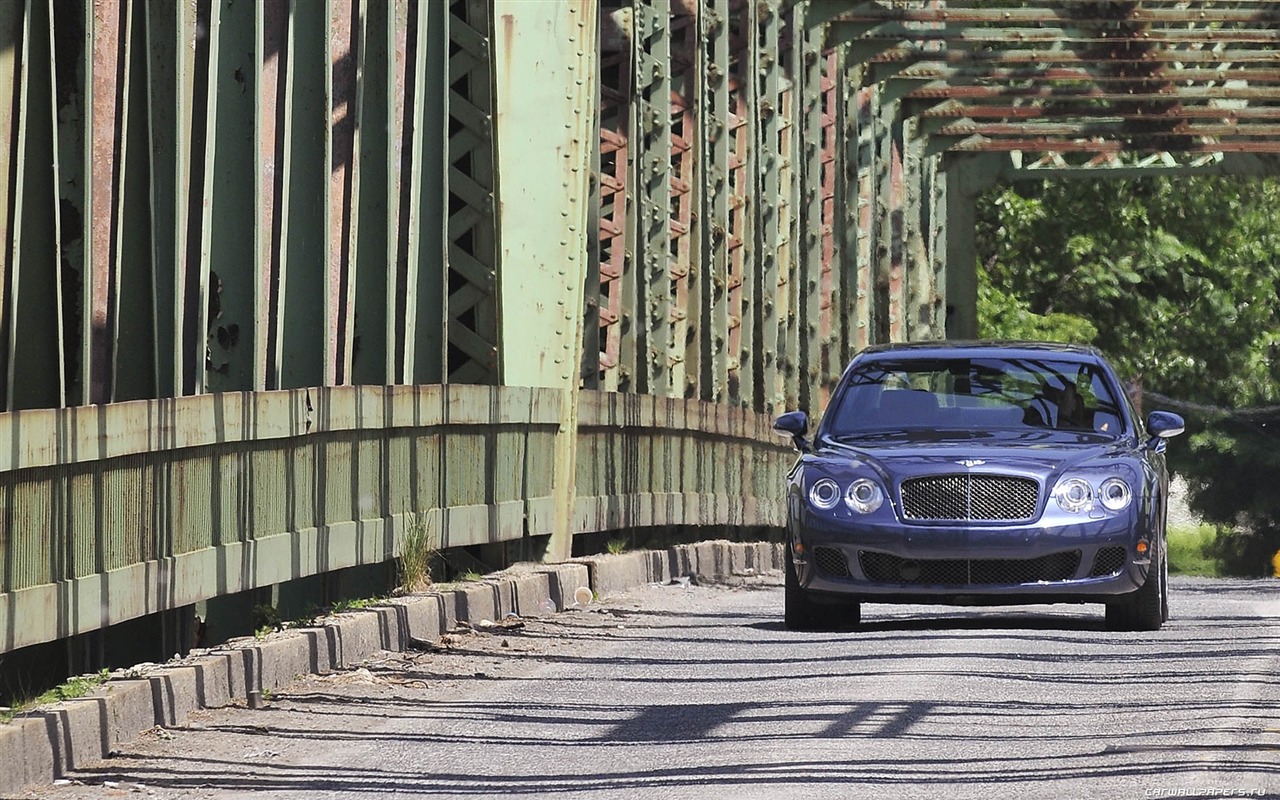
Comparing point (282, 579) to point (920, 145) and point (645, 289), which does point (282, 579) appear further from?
point (920, 145)

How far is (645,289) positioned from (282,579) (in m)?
8.34

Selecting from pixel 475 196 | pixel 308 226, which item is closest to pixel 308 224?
pixel 308 226

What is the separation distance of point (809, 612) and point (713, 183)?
1017 centimetres

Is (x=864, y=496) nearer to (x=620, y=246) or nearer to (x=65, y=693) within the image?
(x=65, y=693)

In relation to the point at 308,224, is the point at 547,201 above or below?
above

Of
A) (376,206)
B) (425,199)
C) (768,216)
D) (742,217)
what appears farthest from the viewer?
(768,216)

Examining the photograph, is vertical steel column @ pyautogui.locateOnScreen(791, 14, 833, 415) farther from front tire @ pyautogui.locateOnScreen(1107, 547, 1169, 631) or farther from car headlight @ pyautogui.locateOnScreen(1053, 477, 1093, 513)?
car headlight @ pyautogui.locateOnScreen(1053, 477, 1093, 513)

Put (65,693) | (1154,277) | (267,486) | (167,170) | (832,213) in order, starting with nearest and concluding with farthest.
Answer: (65,693) → (167,170) → (267,486) → (832,213) → (1154,277)

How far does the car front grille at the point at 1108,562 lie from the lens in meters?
11.7

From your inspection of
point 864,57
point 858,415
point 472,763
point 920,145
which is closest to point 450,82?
point 858,415

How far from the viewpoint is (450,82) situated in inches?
588

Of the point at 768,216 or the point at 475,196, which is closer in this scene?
the point at 475,196

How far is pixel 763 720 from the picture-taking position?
8.96 meters

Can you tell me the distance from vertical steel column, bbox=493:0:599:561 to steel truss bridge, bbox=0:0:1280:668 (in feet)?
0.09
